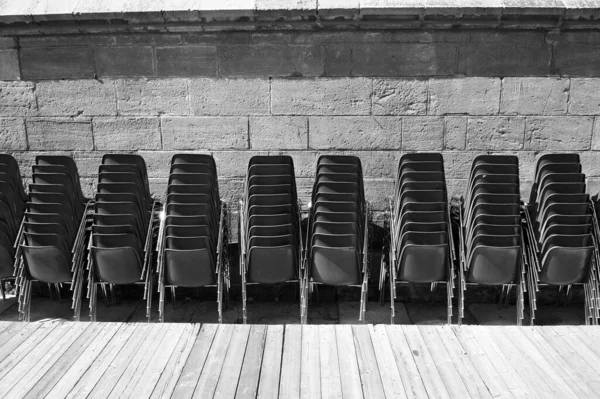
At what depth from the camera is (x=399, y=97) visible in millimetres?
5176

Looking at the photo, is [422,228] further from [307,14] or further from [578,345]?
[307,14]

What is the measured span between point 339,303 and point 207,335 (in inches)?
76.4

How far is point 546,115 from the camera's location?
5.17m

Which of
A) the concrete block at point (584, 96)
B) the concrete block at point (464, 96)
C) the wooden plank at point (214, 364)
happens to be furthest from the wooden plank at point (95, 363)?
the concrete block at point (584, 96)

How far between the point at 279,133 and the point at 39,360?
9.52ft

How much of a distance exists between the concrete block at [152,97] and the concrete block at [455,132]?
2.44m

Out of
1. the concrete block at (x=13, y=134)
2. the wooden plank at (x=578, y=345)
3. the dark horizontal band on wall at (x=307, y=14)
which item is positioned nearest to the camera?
the wooden plank at (x=578, y=345)

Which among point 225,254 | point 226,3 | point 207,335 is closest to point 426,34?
point 226,3

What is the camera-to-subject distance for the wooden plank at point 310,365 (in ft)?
9.50

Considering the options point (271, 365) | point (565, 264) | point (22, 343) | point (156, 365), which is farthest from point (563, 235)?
point (22, 343)

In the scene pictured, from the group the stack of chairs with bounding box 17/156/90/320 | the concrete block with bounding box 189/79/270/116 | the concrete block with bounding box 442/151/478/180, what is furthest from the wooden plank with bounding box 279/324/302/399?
the concrete block with bounding box 442/151/478/180

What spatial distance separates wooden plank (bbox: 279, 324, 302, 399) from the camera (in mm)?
2902

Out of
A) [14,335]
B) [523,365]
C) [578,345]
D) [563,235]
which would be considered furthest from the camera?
[563,235]

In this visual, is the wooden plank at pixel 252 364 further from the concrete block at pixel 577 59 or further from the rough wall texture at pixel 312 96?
the concrete block at pixel 577 59
